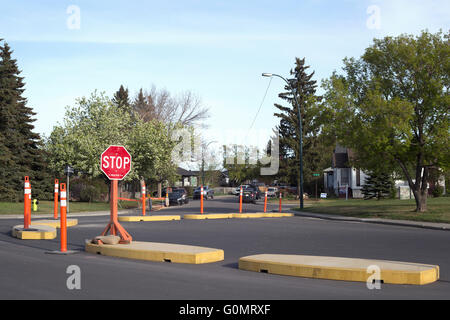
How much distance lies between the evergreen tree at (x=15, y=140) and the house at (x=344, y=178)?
3286 centimetres

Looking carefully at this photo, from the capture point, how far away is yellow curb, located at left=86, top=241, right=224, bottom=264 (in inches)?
438

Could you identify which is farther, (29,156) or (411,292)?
(29,156)

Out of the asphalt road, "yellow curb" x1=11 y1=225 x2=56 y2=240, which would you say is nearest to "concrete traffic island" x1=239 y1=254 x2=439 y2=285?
the asphalt road

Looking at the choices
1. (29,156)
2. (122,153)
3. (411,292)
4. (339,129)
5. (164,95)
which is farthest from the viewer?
(164,95)

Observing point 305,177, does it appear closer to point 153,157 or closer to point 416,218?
point 153,157

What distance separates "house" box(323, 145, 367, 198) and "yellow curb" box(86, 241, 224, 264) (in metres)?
47.6

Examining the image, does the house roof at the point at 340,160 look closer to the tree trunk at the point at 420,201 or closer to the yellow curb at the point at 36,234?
the tree trunk at the point at 420,201

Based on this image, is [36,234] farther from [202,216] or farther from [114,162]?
[202,216]

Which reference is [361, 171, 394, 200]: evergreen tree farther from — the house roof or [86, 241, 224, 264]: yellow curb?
[86, 241, 224, 264]: yellow curb

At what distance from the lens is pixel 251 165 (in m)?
100

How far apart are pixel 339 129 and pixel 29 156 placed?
31.6 metres
